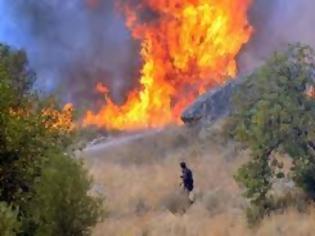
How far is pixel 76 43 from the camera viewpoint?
58.8 m

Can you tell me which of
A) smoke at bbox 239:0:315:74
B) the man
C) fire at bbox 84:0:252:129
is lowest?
the man

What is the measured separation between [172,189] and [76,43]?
3530cm

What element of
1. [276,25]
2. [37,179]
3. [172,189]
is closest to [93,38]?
[276,25]

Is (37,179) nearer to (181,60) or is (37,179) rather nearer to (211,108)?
(211,108)

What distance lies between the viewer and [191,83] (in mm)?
45625

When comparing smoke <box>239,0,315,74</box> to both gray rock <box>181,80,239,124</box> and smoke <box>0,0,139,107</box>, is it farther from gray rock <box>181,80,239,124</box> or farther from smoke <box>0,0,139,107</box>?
gray rock <box>181,80,239,124</box>

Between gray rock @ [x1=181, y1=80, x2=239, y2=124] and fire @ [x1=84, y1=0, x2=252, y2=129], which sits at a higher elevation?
fire @ [x1=84, y1=0, x2=252, y2=129]

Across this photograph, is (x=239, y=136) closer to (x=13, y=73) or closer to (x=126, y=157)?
(x=13, y=73)

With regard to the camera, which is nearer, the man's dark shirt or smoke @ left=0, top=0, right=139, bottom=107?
the man's dark shirt

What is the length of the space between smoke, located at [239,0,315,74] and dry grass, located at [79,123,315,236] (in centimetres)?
1703

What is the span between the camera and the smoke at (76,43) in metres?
54.3

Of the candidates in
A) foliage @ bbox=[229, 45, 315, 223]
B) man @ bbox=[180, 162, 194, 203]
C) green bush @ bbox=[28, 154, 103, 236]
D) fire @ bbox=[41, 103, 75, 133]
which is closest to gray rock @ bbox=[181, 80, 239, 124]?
man @ bbox=[180, 162, 194, 203]

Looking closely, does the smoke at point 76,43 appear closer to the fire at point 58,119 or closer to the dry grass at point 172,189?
the dry grass at point 172,189

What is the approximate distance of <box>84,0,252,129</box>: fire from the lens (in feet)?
144
